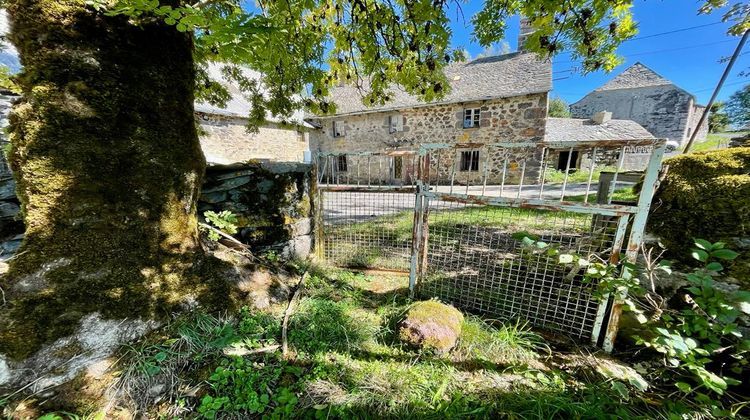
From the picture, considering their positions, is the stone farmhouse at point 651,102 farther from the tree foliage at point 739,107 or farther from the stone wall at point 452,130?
the stone wall at point 452,130

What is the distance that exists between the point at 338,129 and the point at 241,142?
5.66m

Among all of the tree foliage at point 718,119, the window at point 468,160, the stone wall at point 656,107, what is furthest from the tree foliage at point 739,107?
the window at point 468,160

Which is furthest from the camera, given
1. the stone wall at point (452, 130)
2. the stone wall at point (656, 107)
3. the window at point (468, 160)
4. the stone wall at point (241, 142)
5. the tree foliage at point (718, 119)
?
the tree foliage at point (718, 119)

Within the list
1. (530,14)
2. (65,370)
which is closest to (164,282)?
(65,370)

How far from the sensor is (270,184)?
3.18 meters

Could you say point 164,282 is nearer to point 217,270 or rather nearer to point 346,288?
point 217,270

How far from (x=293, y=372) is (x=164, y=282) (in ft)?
3.74

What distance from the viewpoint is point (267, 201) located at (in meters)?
3.18

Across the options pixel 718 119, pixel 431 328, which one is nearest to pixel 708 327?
pixel 431 328

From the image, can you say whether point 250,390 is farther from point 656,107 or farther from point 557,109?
point 557,109

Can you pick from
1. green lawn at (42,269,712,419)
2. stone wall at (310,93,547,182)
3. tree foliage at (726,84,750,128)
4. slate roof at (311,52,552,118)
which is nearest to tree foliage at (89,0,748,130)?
green lawn at (42,269,712,419)

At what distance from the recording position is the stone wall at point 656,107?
18359mm

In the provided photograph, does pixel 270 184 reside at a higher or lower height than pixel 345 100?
lower

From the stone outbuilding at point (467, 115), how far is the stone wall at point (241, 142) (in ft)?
9.40
